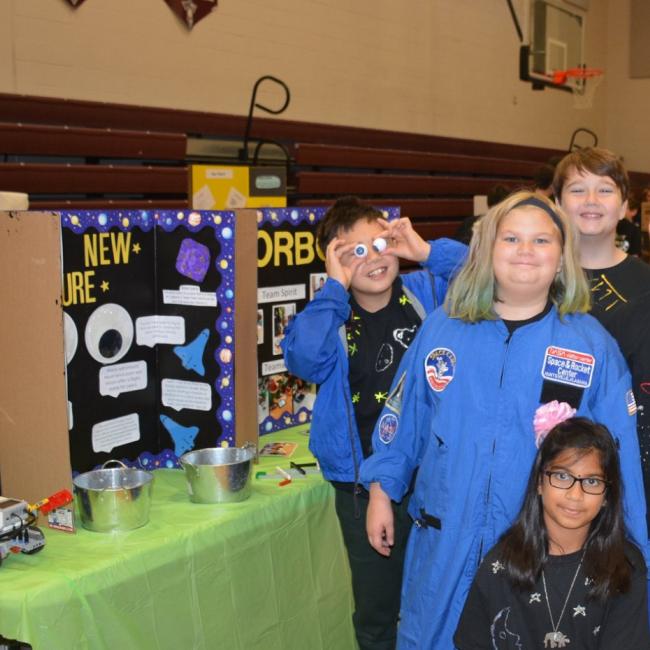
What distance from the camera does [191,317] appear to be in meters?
2.57

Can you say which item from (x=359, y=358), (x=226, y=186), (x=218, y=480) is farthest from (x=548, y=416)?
(x=226, y=186)

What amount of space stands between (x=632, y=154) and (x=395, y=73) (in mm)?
4921

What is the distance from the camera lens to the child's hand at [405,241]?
237 cm

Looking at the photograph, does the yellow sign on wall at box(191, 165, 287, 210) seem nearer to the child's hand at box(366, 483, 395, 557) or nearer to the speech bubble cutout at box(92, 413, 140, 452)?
the speech bubble cutout at box(92, 413, 140, 452)

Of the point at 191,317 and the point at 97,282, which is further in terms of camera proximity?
the point at 191,317

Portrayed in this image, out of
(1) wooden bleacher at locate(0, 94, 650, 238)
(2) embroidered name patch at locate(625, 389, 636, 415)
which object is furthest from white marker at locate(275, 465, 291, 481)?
(1) wooden bleacher at locate(0, 94, 650, 238)

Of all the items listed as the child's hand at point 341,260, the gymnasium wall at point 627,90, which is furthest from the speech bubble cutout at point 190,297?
the gymnasium wall at point 627,90

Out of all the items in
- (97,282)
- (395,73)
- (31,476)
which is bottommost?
(31,476)

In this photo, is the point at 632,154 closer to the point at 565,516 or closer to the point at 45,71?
the point at 45,71

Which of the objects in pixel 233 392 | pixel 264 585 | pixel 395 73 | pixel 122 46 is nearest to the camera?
pixel 264 585

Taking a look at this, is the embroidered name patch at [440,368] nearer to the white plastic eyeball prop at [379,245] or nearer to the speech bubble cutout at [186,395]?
the white plastic eyeball prop at [379,245]

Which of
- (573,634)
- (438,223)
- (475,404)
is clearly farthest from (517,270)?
(438,223)

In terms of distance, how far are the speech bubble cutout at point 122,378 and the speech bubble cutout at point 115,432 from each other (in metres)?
0.08

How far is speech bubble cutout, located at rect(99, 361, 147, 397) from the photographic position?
2408mm
